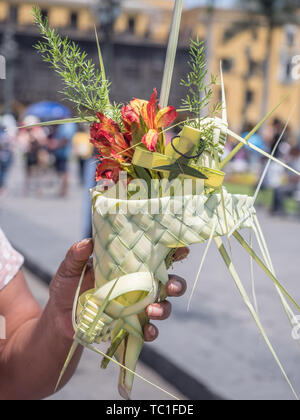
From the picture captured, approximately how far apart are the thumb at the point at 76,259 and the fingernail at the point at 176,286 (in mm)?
220

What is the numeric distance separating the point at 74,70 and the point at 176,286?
18.4 inches

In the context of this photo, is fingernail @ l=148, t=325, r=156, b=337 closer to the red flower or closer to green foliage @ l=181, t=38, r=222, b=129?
the red flower

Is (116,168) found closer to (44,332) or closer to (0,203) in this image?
(44,332)

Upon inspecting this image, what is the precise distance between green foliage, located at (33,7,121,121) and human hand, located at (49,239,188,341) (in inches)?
12.5

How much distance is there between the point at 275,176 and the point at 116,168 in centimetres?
1169

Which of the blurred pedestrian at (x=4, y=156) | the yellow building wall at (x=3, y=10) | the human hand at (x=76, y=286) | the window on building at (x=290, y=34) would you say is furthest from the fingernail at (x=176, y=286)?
the yellow building wall at (x=3, y=10)

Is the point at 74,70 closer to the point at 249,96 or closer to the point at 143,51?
the point at 143,51

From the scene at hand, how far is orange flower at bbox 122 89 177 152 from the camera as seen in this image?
1231 mm

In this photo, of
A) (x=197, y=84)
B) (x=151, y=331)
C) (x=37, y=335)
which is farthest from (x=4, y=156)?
(x=197, y=84)

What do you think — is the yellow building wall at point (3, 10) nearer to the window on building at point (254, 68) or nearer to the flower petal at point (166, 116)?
the window on building at point (254, 68)

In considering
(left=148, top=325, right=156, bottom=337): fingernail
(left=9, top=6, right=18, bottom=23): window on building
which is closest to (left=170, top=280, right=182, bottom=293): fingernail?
(left=148, top=325, right=156, bottom=337): fingernail

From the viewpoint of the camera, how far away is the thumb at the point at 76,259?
4.71 ft

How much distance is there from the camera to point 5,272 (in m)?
1.75

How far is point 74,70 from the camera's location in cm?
125
